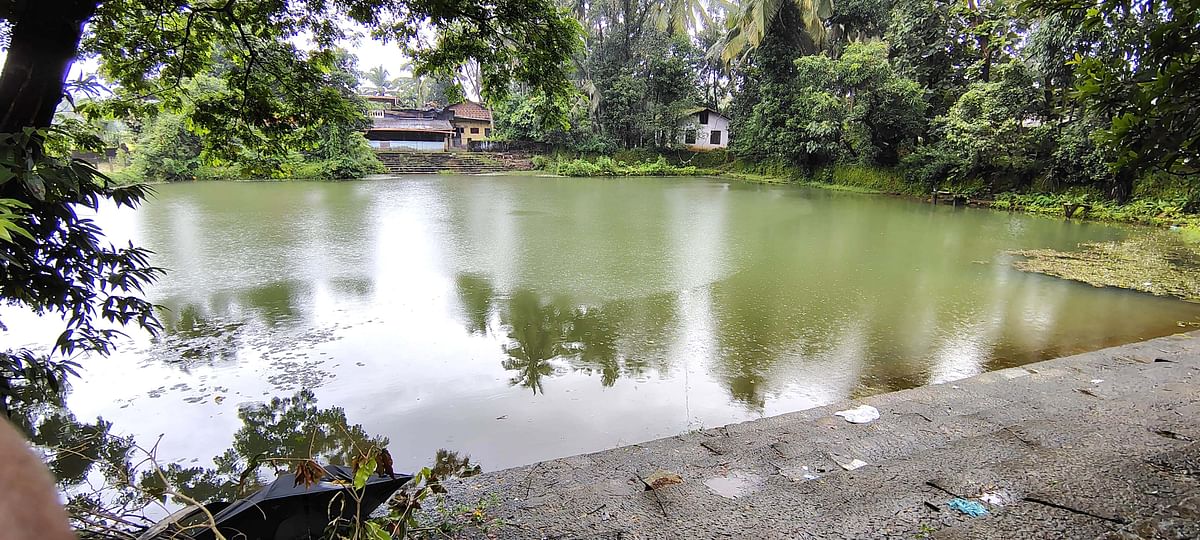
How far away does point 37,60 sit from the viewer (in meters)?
1.48

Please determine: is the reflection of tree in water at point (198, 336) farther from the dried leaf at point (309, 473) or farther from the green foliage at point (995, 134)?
the green foliage at point (995, 134)

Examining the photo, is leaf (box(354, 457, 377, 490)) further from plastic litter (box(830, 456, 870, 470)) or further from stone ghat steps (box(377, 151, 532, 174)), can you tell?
stone ghat steps (box(377, 151, 532, 174))

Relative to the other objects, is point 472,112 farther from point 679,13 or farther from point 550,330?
point 550,330

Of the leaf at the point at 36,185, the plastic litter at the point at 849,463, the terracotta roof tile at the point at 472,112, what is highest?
the terracotta roof tile at the point at 472,112

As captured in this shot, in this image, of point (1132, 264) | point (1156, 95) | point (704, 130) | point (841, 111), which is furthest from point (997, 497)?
point (704, 130)

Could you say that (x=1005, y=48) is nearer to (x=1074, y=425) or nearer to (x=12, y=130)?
(x=1074, y=425)

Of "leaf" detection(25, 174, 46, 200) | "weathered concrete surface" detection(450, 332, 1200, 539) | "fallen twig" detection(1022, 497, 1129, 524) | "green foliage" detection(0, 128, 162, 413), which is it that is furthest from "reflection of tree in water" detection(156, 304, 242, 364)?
"fallen twig" detection(1022, 497, 1129, 524)

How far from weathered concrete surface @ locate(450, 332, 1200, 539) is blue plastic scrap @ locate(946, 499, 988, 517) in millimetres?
27

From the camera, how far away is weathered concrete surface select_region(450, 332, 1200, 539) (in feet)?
5.46

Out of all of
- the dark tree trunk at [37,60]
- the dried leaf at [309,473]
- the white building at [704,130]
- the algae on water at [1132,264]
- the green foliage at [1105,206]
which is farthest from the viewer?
the white building at [704,130]

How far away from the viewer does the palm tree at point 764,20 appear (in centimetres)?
1452

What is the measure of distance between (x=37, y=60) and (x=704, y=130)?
72.4 feet

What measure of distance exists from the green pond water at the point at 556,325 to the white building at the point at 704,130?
13543 millimetres

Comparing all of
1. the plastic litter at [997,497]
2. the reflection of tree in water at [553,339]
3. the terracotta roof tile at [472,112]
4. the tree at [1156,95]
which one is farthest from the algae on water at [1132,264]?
the terracotta roof tile at [472,112]
